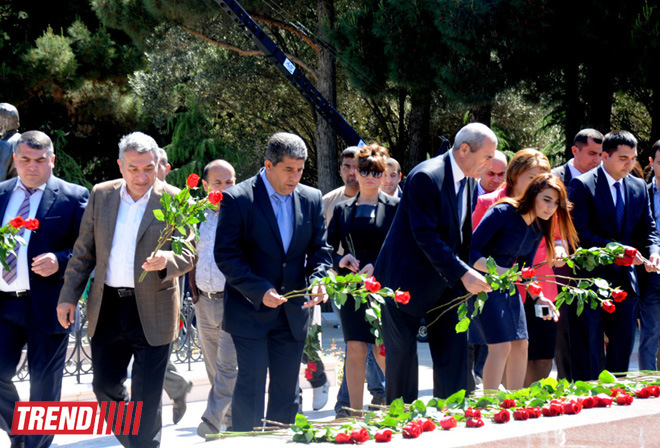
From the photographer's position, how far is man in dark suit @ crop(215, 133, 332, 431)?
480cm

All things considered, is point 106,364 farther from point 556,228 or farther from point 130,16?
point 130,16

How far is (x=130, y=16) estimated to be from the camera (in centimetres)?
1980

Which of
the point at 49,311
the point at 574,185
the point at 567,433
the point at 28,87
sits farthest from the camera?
the point at 28,87

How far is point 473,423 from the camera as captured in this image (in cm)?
330

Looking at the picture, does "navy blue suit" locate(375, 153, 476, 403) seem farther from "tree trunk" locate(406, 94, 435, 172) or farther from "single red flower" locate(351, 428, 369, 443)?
"tree trunk" locate(406, 94, 435, 172)

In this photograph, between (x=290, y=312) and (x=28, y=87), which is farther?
(x=28, y=87)

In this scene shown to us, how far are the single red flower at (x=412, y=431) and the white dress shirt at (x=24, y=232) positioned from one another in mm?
2978

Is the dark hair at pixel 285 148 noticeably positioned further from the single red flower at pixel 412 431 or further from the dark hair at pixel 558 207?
the single red flower at pixel 412 431

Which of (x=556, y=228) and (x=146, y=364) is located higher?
(x=556, y=228)

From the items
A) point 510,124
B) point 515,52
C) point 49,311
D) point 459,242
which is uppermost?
point 510,124

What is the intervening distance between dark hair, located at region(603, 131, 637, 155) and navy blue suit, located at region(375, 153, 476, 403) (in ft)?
6.30

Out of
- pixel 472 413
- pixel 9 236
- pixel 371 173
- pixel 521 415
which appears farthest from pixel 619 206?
pixel 9 236

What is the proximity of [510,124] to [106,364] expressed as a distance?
18927mm

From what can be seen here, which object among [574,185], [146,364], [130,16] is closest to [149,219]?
[146,364]
